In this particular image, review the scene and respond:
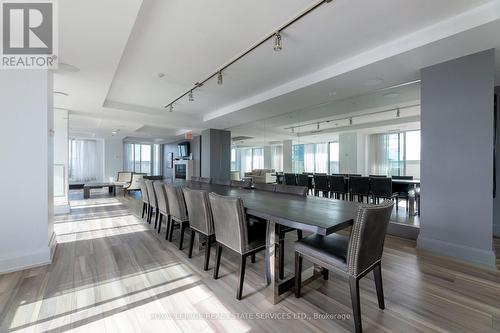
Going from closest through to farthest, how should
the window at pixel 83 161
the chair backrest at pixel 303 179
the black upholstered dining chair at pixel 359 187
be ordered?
the black upholstered dining chair at pixel 359 187, the chair backrest at pixel 303 179, the window at pixel 83 161

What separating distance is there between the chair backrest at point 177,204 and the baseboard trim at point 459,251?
10.7ft

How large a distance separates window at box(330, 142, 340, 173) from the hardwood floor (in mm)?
3458

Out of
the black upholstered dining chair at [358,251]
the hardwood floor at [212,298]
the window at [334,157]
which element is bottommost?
the hardwood floor at [212,298]

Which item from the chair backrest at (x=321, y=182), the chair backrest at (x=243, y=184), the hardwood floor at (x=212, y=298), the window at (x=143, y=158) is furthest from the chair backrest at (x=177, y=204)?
the window at (x=143, y=158)

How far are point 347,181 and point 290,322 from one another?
3716mm

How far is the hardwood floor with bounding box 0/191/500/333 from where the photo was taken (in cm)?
161

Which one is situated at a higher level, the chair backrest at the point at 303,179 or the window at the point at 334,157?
the window at the point at 334,157

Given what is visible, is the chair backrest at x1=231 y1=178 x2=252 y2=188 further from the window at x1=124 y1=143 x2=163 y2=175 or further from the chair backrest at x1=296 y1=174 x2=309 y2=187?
the window at x1=124 y1=143 x2=163 y2=175

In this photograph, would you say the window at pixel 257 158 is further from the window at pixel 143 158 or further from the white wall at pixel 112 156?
the window at pixel 143 158

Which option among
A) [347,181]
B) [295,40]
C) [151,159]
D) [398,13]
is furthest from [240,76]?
[151,159]

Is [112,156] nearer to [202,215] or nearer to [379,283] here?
[202,215]

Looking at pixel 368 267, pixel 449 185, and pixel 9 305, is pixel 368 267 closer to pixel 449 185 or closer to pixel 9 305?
pixel 449 185

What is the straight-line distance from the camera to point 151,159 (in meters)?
13.5

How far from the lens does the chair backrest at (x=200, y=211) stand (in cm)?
240
